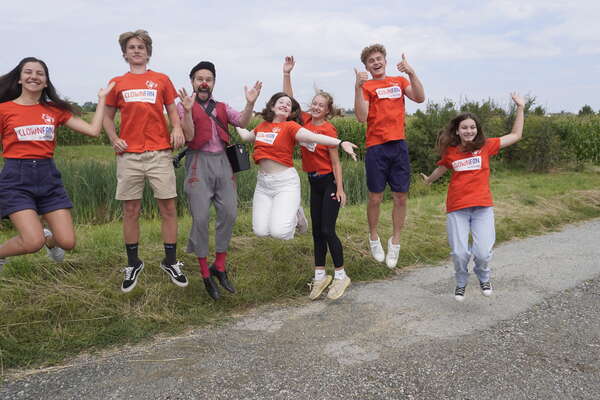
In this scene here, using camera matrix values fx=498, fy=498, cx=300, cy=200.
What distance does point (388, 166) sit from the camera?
5.45 metres

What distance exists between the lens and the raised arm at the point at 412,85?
5.16m

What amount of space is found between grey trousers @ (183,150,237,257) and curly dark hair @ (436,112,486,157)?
2092 millimetres

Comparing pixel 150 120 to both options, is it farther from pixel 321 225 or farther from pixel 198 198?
pixel 321 225

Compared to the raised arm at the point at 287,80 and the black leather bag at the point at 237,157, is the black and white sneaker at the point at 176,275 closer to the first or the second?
the black leather bag at the point at 237,157

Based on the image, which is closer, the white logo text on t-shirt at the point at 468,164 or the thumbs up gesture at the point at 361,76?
the white logo text on t-shirt at the point at 468,164

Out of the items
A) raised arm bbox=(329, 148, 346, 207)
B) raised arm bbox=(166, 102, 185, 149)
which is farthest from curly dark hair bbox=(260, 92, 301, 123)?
raised arm bbox=(166, 102, 185, 149)

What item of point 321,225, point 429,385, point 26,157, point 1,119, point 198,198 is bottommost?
point 429,385

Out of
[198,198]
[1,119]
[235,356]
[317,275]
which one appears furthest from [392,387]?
[1,119]

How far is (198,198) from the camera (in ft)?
14.8

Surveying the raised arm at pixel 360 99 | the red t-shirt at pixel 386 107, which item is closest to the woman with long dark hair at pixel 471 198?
the red t-shirt at pixel 386 107

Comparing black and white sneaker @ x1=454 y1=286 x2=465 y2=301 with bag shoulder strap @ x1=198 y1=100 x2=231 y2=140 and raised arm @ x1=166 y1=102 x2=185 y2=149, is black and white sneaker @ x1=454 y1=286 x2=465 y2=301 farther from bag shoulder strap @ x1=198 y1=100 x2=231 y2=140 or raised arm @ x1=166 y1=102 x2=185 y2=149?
raised arm @ x1=166 y1=102 x2=185 y2=149

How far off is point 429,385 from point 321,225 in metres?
2.10

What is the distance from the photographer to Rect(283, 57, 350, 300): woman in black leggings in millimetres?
4812

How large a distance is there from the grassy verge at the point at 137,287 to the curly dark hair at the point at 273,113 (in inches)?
65.3
